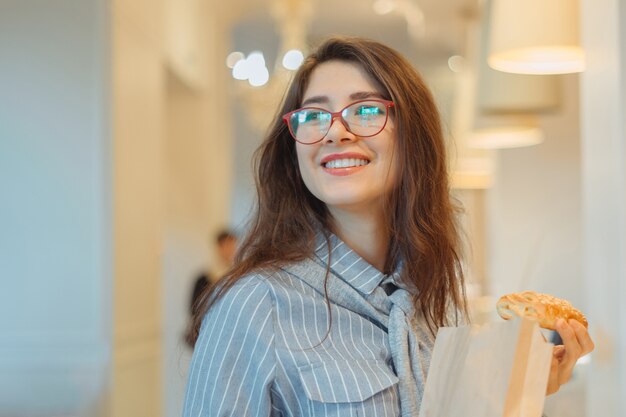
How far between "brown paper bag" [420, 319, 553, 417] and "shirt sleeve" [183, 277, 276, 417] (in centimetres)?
33

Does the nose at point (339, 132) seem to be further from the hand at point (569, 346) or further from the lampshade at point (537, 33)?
the lampshade at point (537, 33)

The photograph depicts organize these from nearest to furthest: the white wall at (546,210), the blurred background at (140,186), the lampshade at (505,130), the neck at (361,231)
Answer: the neck at (361,231)
the blurred background at (140,186)
the lampshade at (505,130)
the white wall at (546,210)

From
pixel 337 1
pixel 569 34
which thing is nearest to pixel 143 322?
pixel 569 34

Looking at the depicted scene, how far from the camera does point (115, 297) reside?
17.0 feet

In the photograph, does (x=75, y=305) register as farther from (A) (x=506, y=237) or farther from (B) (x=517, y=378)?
(B) (x=517, y=378)

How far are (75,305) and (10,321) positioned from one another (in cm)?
34

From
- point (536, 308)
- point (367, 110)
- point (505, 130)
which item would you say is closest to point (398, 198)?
point (367, 110)

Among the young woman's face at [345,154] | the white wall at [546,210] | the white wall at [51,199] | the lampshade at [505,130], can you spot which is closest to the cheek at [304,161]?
the young woman's face at [345,154]

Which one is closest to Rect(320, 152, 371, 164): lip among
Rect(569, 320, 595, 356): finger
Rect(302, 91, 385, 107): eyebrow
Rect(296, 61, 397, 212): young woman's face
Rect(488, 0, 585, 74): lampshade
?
Rect(296, 61, 397, 212): young woman's face

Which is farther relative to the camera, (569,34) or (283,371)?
(569,34)

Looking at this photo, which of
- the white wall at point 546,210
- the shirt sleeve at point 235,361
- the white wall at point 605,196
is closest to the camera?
the shirt sleeve at point 235,361

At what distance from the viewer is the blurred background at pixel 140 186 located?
7.79ft

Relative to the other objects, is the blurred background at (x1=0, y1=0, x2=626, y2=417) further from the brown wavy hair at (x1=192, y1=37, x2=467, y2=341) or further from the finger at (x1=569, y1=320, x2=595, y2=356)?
the finger at (x1=569, y1=320, x2=595, y2=356)

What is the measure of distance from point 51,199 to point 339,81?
3.60 meters
